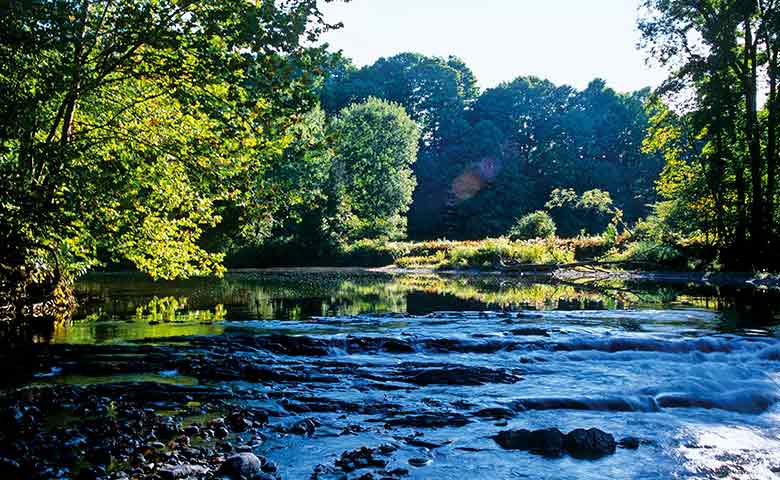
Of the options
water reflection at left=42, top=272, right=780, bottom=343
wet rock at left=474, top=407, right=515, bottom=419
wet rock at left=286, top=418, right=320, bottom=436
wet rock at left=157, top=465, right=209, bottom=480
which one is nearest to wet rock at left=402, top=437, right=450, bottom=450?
wet rock at left=286, top=418, right=320, bottom=436

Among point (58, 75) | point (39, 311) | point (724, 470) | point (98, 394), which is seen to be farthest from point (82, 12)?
point (724, 470)

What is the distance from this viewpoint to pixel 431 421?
6.63 m

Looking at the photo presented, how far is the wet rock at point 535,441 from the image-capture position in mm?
5785

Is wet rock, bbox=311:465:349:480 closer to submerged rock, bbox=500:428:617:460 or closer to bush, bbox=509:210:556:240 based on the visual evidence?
submerged rock, bbox=500:428:617:460

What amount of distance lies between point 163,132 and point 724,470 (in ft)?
34.2

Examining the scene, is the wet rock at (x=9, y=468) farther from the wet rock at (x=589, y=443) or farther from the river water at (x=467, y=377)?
the wet rock at (x=589, y=443)

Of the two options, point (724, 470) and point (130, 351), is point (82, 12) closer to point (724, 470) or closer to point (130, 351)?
point (130, 351)

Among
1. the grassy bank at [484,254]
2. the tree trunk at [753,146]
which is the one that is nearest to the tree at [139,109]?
the tree trunk at [753,146]

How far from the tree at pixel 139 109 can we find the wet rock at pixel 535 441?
5.42 meters

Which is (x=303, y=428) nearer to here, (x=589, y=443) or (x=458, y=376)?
(x=589, y=443)

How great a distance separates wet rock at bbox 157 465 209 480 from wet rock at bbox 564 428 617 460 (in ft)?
10.8

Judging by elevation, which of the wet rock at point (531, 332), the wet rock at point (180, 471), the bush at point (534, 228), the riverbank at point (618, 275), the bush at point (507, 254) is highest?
the bush at point (534, 228)

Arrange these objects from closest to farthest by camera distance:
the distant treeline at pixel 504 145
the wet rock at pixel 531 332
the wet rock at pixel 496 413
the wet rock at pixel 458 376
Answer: the wet rock at pixel 496 413 → the wet rock at pixel 458 376 → the wet rock at pixel 531 332 → the distant treeline at pixel 504 145

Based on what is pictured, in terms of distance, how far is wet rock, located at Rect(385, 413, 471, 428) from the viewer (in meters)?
6.52
